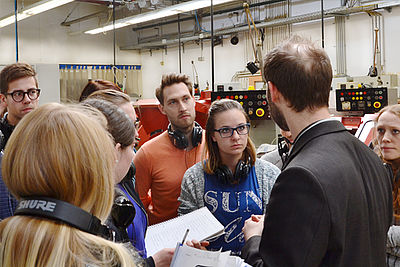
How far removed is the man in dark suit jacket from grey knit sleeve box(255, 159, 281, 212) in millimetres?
620

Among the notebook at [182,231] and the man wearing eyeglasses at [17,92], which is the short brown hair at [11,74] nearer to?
the man wearing eyeglasses at [17,92]

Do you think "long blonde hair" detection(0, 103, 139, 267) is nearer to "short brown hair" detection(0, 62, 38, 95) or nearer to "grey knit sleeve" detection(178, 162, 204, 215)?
"grey knit sleeve" detection(178, 162, 204, 215)

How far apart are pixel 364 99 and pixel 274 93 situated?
8.57 ft

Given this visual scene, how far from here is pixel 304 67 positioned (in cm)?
109

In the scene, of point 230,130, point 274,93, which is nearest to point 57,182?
point 274,93

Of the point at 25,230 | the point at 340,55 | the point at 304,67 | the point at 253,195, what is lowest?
the point at 253,195

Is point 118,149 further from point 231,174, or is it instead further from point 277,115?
point 231,174

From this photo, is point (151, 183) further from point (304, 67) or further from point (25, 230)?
point (25, 230)

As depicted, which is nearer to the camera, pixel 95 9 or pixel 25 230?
pixel 25 230

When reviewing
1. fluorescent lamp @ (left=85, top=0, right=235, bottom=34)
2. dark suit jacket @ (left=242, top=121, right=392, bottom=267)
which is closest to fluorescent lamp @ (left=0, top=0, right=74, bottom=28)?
fluorescent lamp @ (left=85, top=0, right=235, bottom=34)

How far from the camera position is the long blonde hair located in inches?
26.0

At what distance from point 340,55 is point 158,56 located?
4028 mm

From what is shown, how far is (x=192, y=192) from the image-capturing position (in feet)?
5.95

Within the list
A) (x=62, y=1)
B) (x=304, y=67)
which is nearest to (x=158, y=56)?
(x=62, y=1)
